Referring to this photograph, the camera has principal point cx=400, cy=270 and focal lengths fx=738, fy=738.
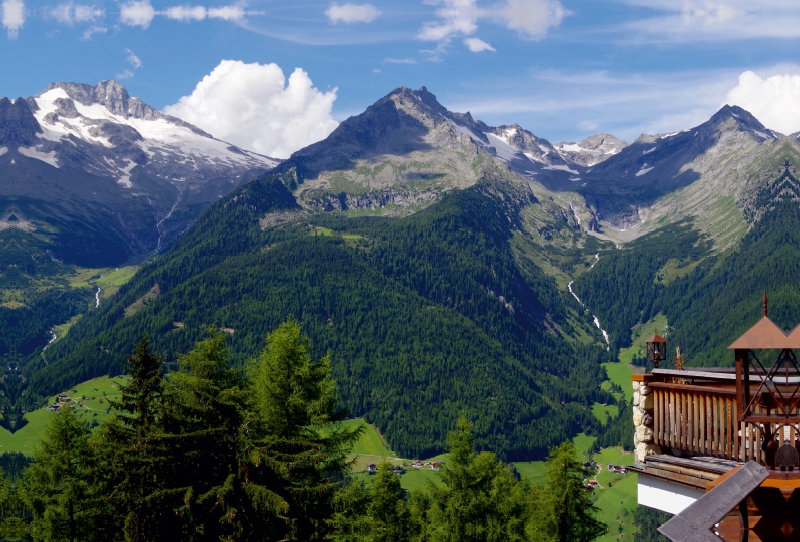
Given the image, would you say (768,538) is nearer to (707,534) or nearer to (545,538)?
(707,534)

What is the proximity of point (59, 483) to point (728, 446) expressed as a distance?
3296cm

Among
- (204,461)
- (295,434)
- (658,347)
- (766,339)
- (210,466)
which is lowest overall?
(210,466)

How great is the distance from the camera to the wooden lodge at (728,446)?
1190 cm

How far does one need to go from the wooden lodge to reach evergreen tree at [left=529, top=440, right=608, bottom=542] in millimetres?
22752

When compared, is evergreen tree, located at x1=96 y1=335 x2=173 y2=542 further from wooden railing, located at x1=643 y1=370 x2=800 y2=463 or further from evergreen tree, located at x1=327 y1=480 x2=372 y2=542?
wooden railing, located at x1=643 y1=370 x2=800 y2=463

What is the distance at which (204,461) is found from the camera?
29.8m

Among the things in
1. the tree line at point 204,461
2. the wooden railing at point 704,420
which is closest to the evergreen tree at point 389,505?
the tree line at point 204,461

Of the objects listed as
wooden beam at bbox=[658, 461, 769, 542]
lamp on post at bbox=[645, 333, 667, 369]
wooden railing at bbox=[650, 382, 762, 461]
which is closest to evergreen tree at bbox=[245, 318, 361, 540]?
lamp on post at bbox=[645, 333, 667, 369]

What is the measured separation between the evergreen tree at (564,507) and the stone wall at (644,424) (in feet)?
78.8

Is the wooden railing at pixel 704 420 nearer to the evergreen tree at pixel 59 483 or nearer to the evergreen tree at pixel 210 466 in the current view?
the evergreen tree at pixel 210 466

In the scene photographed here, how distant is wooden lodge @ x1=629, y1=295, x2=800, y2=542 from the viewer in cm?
1190

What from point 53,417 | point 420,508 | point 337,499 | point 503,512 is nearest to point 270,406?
point 337,499

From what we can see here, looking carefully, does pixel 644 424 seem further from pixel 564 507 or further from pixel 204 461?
pixel 564 507

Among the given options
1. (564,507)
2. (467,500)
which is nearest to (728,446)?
(564,507)
